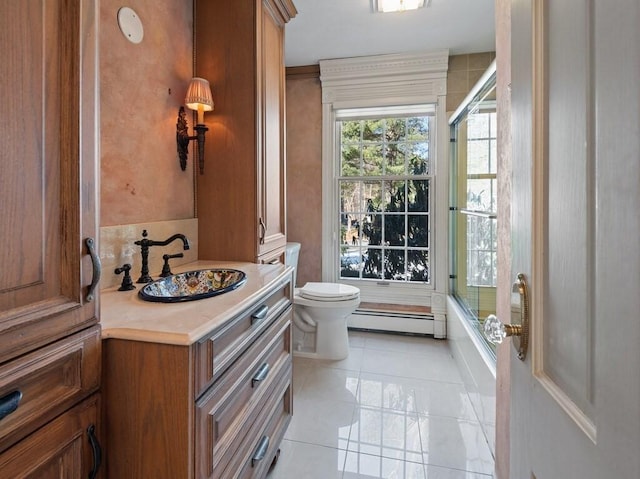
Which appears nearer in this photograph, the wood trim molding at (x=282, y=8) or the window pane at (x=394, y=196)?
the wood trim molding at (x=282, y=8)

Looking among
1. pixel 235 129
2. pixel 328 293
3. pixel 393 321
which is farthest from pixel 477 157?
pixel 235 129

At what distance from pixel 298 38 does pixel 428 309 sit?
2511 mm

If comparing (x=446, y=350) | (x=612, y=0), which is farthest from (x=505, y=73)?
(x=446, y=350)

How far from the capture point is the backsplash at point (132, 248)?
4.08ft

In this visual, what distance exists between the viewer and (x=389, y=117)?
10.1 ft

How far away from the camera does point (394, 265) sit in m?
3.13

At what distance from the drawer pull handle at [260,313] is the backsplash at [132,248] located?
554mm

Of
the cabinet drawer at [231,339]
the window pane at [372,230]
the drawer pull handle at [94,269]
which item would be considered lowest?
the cabinet drawer at [231,339]

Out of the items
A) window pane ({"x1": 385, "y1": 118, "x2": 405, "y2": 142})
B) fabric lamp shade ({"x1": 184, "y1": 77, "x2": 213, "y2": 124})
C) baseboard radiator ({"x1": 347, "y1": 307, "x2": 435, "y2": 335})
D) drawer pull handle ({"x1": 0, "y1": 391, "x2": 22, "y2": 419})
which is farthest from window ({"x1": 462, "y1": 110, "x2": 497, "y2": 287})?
drawer pull handle ({"x1": 0, "y1": 391, "x2": 22, "y2": 419})

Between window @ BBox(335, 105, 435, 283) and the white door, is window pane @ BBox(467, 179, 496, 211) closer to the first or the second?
window @ BBox(335, 105, 435, 283)

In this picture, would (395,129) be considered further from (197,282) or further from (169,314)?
(169,314)

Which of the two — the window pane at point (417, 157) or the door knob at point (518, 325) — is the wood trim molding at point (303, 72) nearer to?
the window pane at point (417, 157)

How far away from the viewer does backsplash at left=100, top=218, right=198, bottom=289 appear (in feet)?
4.08

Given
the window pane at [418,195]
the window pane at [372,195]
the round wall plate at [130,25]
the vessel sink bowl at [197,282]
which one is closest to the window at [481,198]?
the window pane at [418,195]
